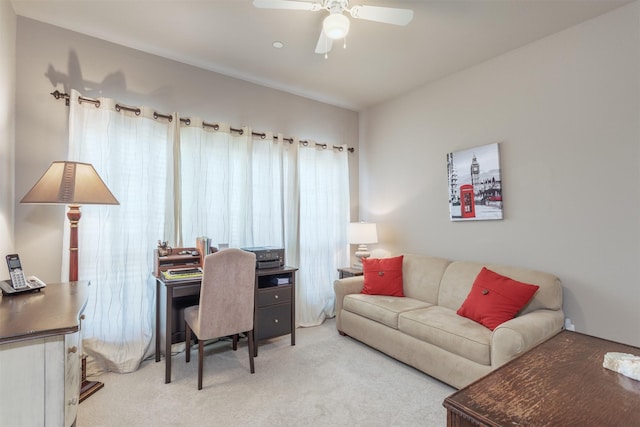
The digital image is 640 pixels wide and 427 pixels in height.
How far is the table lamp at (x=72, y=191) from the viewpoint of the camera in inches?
76.8

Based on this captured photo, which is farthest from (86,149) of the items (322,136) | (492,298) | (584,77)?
(584,77)

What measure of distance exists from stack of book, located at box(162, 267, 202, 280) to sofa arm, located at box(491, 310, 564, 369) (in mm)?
2260

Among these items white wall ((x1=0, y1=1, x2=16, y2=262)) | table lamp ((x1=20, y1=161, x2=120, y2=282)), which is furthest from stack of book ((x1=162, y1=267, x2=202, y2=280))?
white wall ((x1=0, y1=1, x2=16, y2=262))

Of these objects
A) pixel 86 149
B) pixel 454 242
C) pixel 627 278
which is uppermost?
pixel 86 149

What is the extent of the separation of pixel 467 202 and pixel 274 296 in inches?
86.3

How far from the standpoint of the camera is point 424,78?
3412 millimetres

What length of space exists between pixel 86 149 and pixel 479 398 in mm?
3084

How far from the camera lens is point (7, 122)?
83.2 inches

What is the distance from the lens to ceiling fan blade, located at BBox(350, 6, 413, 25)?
1.86m

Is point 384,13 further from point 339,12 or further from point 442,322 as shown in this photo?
point 442,322

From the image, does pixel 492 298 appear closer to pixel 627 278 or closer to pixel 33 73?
pixel 627 278

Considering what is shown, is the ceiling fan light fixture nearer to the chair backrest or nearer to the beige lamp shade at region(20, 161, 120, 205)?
the chair backrest

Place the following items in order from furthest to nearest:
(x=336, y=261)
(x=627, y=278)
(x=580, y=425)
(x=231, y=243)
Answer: (x=336, y=261) < (x=231, y=243) < (x=627, y=278) < (x=580, y=425)

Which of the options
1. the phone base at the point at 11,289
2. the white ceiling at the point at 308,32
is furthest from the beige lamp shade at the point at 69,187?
the white ceiling at the point at 308,32
